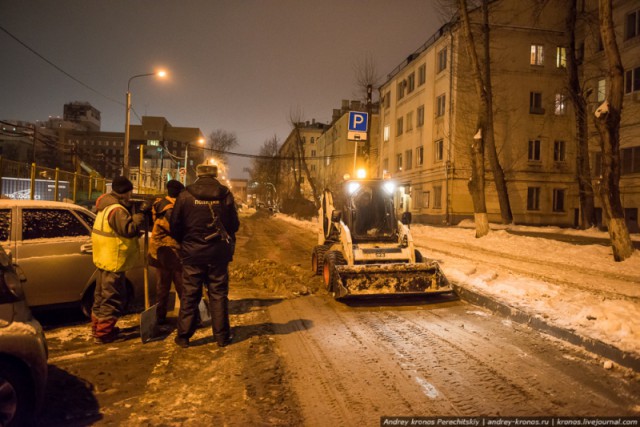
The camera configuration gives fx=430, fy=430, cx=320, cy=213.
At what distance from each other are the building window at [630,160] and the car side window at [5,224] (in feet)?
95.6

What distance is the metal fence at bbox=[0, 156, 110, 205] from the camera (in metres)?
12.3

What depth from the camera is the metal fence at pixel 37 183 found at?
12292 mm

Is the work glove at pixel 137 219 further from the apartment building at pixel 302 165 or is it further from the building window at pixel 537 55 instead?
the apartment building at pixel 302 165

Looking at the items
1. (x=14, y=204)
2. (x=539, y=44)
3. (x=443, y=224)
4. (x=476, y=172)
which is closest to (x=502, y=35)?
(x=539, y=44)

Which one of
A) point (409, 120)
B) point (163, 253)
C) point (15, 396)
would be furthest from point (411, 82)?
point (15, 396)

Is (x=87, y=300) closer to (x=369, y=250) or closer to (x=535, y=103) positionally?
(x=369, y=250)

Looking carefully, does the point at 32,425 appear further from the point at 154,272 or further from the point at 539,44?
the point at 539,44

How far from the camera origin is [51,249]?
223 inches

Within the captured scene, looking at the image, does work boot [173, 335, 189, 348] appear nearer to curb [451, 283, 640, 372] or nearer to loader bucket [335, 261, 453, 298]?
loader bucket [335, 261, 453, 298]

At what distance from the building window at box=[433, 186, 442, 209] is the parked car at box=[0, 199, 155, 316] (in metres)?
29.7

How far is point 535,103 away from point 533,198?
699 cm

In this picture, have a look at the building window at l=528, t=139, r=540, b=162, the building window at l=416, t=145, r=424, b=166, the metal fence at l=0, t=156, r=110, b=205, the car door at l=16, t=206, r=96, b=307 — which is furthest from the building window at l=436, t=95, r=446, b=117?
the car door at l=16, t=206, r=96, b=307

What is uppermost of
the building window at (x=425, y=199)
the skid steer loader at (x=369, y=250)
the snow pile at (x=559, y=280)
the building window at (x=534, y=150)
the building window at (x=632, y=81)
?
the building window at (x=632, y=81)

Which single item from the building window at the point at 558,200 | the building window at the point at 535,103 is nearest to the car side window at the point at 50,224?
the building window at the point at 535,103
